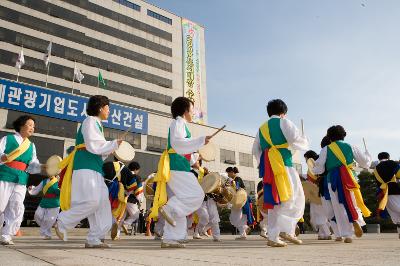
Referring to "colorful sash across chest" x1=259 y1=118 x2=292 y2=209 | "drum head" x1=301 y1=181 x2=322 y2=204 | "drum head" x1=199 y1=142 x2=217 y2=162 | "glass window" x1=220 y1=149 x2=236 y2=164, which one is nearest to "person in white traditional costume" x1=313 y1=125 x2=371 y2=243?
"drum head" x1=301 y1=181 x2=322 y2=204

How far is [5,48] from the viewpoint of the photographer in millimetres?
31750

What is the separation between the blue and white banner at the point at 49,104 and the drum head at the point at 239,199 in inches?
607

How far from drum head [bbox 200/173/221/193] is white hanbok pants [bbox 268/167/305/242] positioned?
2047mm

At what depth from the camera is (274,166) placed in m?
4.86

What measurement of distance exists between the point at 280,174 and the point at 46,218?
6.45 meters

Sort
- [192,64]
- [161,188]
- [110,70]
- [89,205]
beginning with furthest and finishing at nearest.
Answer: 1. [192,64]
2. [110,70]
3. [161,188]
4. [89,205]

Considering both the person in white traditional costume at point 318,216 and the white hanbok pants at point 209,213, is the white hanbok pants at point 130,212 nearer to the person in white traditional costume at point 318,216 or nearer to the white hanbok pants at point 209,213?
the white hanbok pants at point 209,213

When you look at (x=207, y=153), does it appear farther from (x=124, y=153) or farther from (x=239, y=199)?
(x=124, y=153)

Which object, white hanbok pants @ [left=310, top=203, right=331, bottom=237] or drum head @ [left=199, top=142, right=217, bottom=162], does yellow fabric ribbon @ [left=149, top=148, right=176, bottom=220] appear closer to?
drum head @ [left=199, top=142, right=217, bottom=162]

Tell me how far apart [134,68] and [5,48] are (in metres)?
13.3

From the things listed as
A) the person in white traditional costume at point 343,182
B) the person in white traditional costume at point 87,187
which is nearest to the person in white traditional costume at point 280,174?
the person in white traditional costume at point 343,182

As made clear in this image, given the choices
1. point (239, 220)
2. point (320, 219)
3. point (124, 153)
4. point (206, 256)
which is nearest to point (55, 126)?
point (124, 153)

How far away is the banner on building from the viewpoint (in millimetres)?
43656

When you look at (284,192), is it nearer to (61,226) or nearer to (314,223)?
(61,226)
